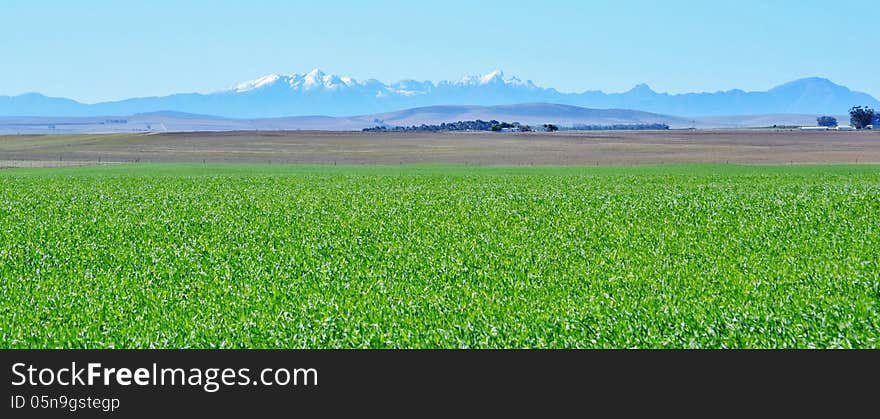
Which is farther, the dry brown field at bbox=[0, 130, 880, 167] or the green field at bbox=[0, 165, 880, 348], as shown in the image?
the dry brown field at bbox=[0, 130, 880, 167]

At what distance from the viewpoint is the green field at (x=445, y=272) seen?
1227 centimetres

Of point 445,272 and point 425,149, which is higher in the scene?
point 445,272

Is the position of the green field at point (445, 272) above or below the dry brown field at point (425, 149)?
above

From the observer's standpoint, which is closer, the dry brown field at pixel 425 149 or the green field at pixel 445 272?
the green field at pixel 445 272

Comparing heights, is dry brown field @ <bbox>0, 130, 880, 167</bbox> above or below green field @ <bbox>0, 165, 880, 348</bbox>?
below

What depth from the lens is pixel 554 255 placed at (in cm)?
1939

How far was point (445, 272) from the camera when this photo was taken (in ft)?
55.8

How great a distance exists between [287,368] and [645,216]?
61.9 feet

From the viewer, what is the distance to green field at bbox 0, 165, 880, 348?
12.3 meters

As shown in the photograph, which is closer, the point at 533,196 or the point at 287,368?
the point at 287,368

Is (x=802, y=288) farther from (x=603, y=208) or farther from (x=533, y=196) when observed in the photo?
(x=533, y=196)

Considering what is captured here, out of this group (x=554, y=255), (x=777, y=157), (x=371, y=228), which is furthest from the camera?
(x=777, y=157)

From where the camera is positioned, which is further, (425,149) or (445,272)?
(425,149)

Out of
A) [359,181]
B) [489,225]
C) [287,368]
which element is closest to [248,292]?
[287,368]
